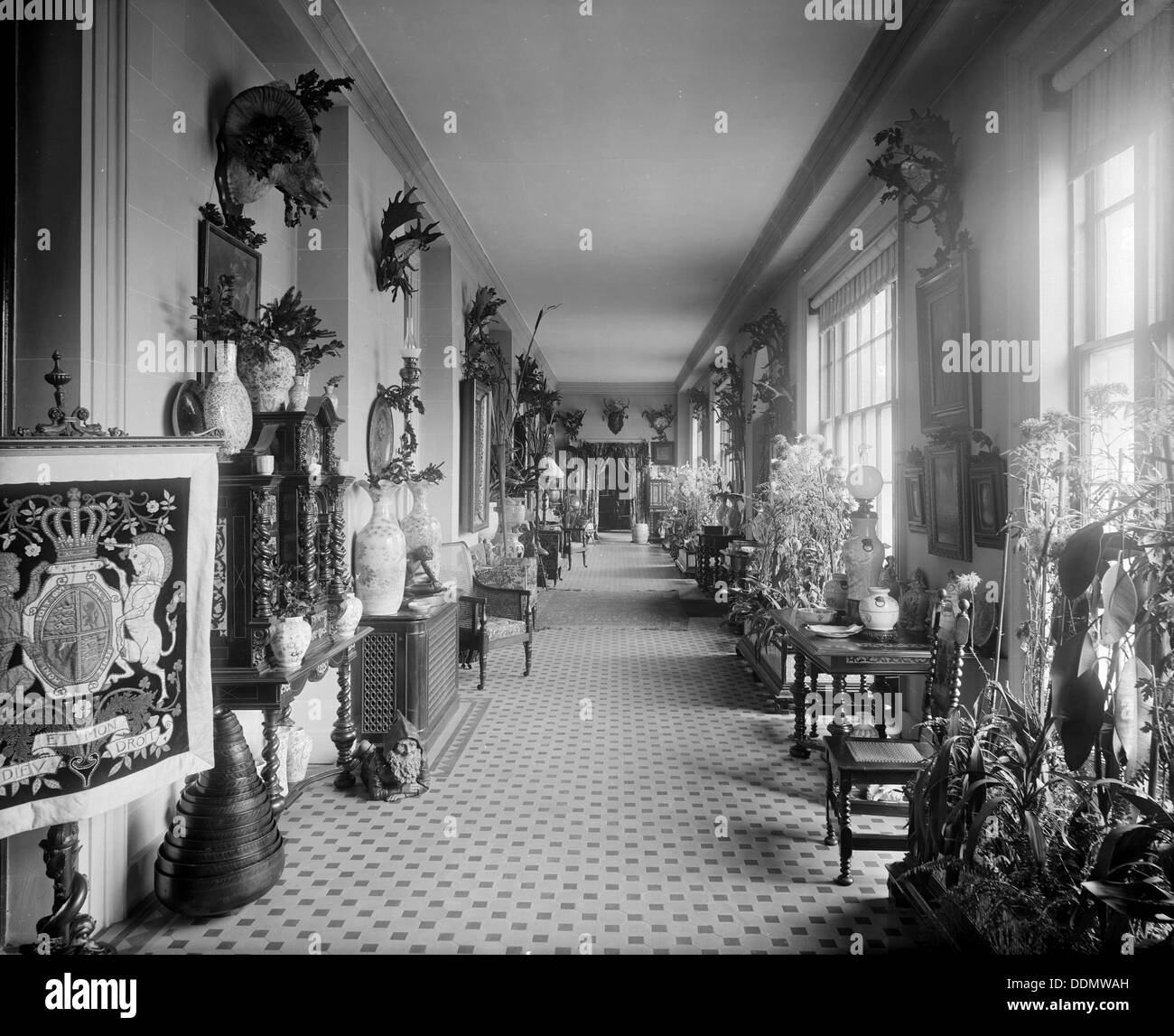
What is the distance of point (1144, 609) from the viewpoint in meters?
2.08

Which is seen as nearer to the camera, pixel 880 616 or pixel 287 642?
pixel 287 642

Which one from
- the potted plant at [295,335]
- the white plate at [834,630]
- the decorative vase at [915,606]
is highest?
the potted plant at [295,335]

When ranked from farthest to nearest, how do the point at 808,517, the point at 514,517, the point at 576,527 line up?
the point at 576,527
the point at 514,517
the point at 808,517

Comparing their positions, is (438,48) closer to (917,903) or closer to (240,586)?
(240,586)

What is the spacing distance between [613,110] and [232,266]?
Answer: 9.26 feet

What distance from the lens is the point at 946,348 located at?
4.78 m

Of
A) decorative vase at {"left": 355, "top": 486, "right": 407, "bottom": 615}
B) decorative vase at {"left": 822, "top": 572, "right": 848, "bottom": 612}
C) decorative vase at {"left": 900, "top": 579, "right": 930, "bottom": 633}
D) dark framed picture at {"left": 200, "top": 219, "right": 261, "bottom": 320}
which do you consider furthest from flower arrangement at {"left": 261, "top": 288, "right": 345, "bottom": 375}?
decorative vase at {"left": 900, "top": 579, "right": 930, "bottom": 633}

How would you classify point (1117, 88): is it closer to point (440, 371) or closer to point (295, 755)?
point (295, 755)

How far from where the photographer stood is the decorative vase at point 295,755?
159 inches

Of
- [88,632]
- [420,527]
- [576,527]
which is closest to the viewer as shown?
[88,632]

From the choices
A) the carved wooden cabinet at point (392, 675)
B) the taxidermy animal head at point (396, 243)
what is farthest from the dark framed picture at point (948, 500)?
the taxidermy animal head at point (396, 243)

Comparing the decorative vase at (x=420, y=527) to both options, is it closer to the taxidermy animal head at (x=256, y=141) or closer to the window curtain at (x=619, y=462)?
the taxidermy animal head at (x=256, y=141)

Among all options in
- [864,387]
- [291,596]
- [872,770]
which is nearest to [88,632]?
[291,596]

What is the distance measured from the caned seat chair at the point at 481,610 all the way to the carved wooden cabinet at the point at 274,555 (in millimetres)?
2287
